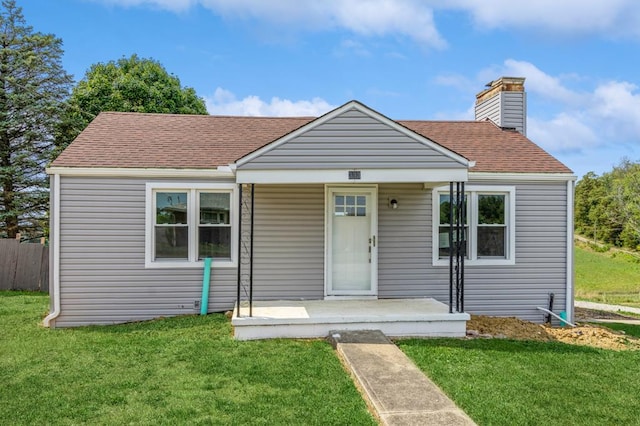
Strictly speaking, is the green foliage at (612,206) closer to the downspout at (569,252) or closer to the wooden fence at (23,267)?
the downspout at (569,252)

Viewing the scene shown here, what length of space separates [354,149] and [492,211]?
12.1 feet

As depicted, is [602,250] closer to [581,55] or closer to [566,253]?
[581,55]

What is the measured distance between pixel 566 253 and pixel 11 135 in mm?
20558

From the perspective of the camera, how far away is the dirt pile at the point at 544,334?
305 inches

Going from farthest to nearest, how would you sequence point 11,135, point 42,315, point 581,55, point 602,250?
point 602,250 → point 11,135 → point 581,55 → point 42,315

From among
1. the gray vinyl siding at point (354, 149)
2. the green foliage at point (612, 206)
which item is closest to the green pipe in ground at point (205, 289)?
the gray vinyl siding at point (354, 149)

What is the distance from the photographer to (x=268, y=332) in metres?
7.19

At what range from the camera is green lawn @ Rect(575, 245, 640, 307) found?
58.5 feet

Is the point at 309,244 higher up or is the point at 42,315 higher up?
the point at 309,244

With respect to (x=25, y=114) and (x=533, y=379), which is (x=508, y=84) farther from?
(x=25, y=114)

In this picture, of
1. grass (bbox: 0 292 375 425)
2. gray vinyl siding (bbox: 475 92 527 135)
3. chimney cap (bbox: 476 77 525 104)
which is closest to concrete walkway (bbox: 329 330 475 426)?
grass (bbox: 0 292 375 425)

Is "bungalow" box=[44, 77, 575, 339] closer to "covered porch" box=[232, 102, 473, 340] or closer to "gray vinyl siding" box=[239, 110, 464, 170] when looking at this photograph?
"covered porch" box=[232, 102, 473, 340]

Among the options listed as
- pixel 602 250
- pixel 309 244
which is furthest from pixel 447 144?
pixel 602 250

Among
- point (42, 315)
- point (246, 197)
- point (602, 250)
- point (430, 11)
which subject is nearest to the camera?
point (246, 197)
